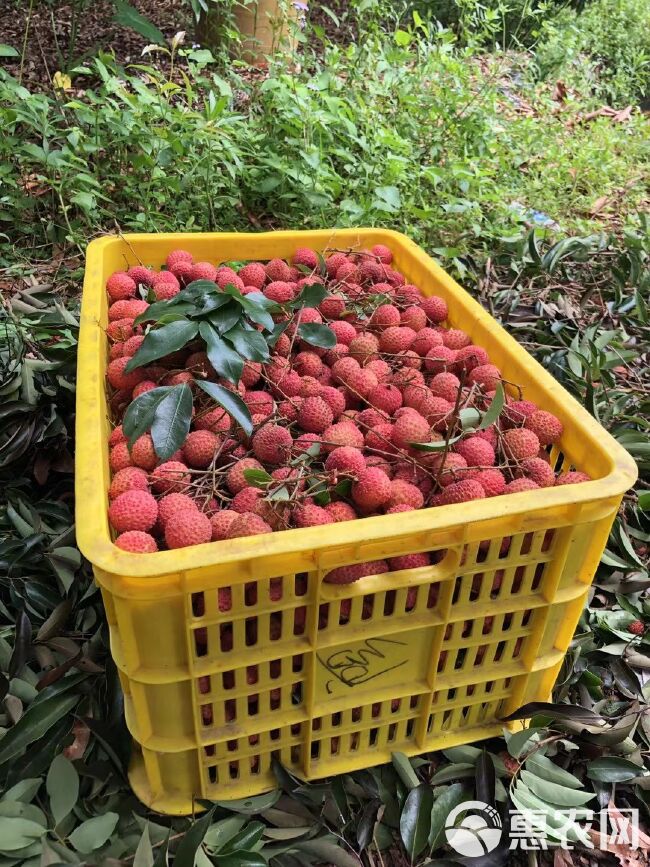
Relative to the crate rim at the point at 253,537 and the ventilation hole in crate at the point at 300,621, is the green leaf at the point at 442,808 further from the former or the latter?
the crate rim at the point at 253,537

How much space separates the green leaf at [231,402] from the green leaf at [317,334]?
224 millimetres

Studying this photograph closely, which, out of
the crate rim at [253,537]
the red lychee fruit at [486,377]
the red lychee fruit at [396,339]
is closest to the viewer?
the crate rim at [253,537]

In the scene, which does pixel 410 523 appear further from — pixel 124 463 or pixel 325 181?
pixel 325 181

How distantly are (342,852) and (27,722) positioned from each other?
1.48ft

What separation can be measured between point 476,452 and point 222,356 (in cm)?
38

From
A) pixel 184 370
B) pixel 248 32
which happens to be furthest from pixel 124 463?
pixel 248 32

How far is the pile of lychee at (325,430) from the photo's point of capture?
85 centimetres

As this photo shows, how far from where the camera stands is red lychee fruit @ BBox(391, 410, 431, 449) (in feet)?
3.21

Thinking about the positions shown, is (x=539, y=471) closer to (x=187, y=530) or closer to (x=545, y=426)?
(x=545, y=426)

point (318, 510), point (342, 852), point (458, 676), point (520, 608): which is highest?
point (318, 510)

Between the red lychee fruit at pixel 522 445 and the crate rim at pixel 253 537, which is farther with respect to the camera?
the red lychee fruit at pixel 522 445

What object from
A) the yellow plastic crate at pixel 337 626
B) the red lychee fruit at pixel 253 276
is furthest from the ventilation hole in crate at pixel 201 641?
the red lychee fruit at pixel 253 276

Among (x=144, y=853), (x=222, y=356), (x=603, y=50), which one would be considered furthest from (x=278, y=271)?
(x=603, y=50)

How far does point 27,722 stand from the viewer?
0.94 metres
